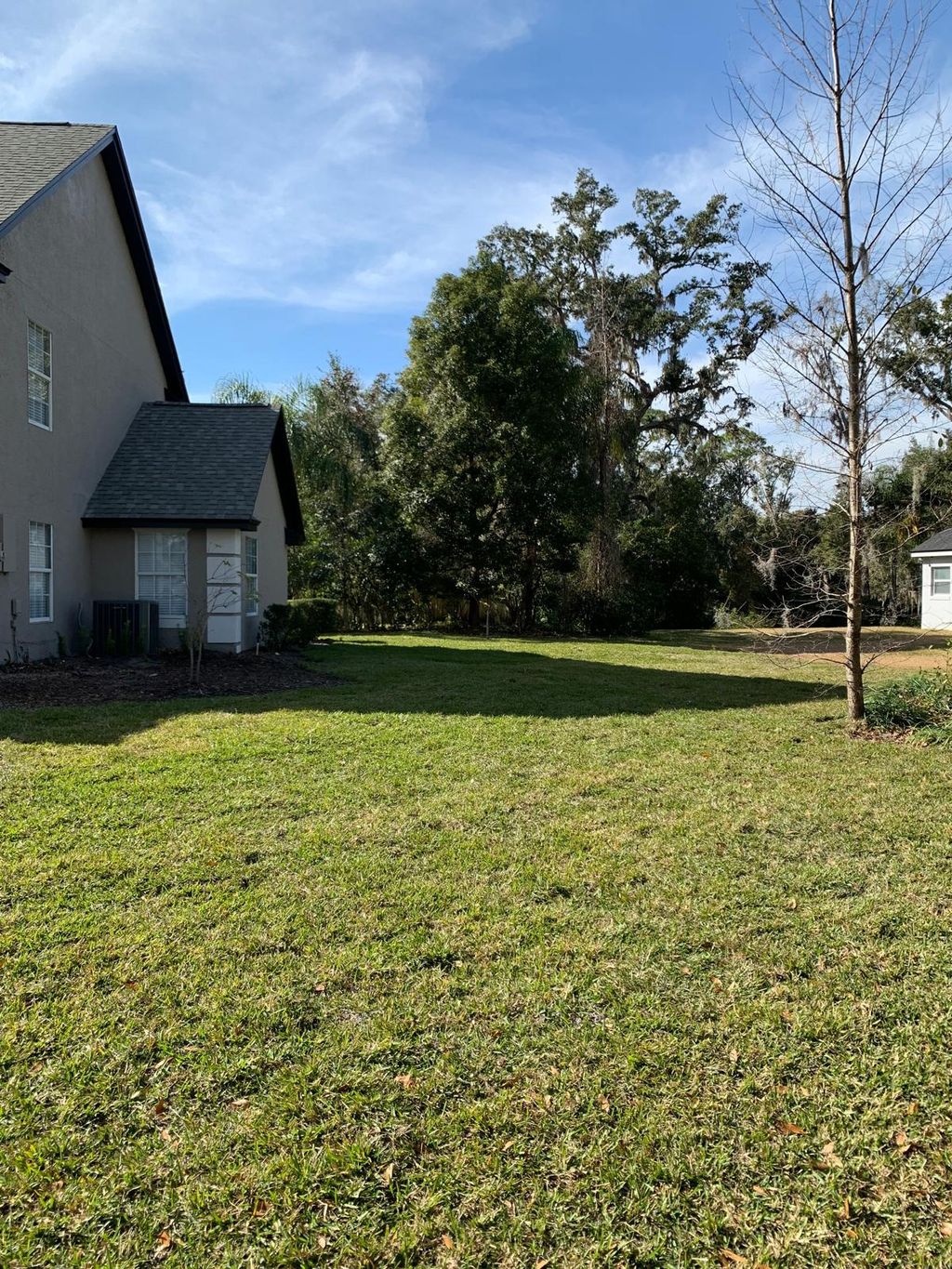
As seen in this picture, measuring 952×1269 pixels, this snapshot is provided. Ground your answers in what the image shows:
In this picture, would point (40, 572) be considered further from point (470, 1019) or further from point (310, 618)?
point (470, 1019)

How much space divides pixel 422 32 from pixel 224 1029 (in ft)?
40.8

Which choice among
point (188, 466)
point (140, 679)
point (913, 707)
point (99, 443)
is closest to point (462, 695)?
point (140, 679)

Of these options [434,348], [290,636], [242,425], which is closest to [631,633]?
[434,348]

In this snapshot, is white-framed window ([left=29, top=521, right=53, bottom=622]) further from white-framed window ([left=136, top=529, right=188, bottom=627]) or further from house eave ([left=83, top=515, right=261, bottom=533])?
white-framed window ([left=136, top=529, right=188, bottom=627])

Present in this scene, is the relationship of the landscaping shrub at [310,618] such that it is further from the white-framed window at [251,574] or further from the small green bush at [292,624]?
the white-framed window at [251,574]

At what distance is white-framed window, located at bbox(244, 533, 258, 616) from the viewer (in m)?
14.2

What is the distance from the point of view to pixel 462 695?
32.5 feet

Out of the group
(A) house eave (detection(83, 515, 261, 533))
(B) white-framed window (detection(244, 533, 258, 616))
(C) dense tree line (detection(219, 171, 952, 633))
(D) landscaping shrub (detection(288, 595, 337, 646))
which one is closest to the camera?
(A) house eave (detection(83, 515, 261, 533))

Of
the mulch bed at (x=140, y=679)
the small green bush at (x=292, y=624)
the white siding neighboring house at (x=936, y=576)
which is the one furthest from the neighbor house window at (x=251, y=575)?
the white siding neighboring house at (x=936, y=576)

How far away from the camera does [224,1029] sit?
274cm

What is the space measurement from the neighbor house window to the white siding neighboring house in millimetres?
23189

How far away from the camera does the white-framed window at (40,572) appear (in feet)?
38.6

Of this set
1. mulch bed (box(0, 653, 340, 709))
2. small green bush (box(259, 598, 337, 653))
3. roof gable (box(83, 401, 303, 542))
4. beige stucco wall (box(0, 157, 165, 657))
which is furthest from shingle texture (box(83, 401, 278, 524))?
mulch bed (box(0, 653, 340, 709))

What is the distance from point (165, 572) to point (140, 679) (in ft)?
11.6
